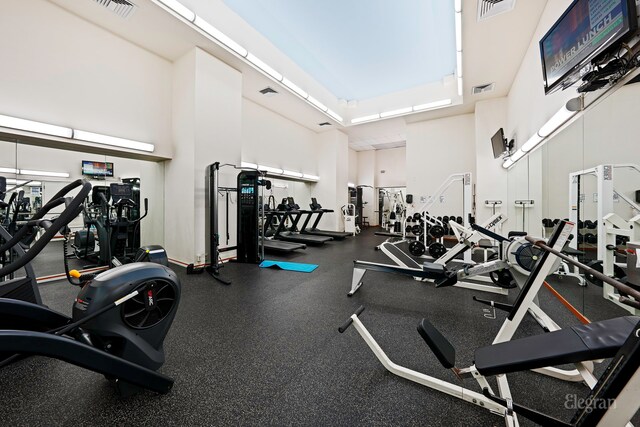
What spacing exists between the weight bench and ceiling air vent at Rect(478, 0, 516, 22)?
441 cm

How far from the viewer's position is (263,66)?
504 centimetres

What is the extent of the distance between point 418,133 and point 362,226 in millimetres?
5454

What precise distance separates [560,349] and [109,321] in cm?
221

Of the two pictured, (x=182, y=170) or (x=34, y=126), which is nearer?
(x=34, y=126)

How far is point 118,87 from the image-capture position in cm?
428

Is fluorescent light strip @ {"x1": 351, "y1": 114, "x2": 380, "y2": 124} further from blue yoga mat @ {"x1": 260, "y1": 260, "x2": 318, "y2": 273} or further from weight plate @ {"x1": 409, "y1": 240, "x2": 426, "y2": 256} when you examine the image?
blue yoga mat @ {"x1": 260, "y1": 260, "x2": 318, "y2": 273}

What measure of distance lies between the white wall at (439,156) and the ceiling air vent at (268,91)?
4880 millimetres

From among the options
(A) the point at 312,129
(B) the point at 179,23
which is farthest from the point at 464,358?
(A) the point at 312,129

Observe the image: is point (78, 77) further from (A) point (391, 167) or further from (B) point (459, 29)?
(A) point (391, 167)

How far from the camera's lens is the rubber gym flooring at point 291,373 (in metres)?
1.40

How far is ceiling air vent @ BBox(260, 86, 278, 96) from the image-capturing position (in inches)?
237

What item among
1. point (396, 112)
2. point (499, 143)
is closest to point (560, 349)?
point (499, 143)

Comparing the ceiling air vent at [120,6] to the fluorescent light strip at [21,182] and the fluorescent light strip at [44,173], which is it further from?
the fluorescent light strip at [21,182]

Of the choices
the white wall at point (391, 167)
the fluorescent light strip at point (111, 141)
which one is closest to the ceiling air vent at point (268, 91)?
the fluorescent light strip at point (111, 141)
